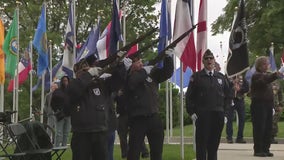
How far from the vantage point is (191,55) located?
11.1m

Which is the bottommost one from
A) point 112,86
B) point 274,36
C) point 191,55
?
point 112,86

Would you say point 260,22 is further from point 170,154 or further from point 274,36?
point 170,154

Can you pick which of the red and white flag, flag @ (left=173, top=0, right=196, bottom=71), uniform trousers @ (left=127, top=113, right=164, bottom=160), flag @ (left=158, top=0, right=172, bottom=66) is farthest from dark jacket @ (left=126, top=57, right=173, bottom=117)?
the red and white flag

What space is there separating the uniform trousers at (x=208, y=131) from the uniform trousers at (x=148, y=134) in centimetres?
75

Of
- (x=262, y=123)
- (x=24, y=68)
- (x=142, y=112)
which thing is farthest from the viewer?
(x=24, y=68)

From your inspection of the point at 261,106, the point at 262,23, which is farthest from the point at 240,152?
the point at 262,23

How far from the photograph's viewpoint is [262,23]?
3259cm

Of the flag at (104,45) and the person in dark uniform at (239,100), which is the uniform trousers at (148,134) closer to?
the person in dark uniform at (239,100)

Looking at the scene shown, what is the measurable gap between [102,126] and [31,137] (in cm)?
228

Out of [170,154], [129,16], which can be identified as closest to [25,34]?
[129,16]

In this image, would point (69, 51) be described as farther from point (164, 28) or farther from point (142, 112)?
point (142, 112)

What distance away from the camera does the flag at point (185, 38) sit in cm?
1101

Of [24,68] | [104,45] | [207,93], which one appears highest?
[104,45]

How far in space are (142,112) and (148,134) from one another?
1.21 feet
